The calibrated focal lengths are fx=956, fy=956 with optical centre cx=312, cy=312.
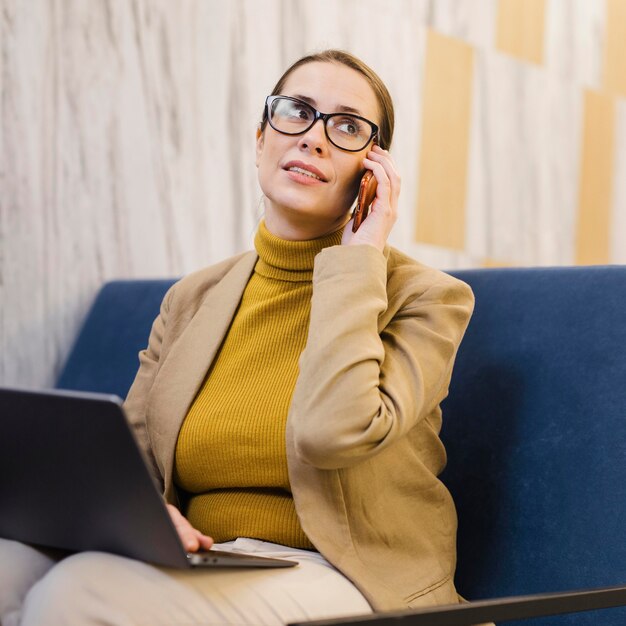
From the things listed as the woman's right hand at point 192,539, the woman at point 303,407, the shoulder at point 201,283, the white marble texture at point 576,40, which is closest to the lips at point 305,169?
the woman at point 303,407

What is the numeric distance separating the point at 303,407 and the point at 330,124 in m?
0.49

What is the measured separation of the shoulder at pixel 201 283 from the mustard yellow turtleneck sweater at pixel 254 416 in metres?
0.08

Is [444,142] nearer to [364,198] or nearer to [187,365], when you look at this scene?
[364,198]

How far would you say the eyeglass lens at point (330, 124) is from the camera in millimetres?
1507

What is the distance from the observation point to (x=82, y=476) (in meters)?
1.01

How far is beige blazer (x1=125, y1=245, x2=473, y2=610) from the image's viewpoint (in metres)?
1.24

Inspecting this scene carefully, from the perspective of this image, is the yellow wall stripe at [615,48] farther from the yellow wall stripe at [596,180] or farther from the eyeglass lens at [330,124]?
the eyeglass lens at [330,124]

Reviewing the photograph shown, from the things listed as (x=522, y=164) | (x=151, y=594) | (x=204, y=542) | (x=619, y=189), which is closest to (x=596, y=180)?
(x=619, y=189)

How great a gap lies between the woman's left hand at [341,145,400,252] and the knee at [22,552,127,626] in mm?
575

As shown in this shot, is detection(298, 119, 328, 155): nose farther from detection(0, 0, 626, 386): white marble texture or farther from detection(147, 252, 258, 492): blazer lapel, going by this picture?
detection(0, 0, 626, 386): white marble texture

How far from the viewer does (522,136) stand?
3471 mm

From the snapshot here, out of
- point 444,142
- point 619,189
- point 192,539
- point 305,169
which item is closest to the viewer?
point 192,539

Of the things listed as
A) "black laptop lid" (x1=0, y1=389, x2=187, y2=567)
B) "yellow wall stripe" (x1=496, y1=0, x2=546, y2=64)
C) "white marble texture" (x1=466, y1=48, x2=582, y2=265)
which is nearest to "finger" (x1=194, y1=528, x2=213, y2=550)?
"black laptop lid" (x1=0, y1=389, x2=187, y2=567)

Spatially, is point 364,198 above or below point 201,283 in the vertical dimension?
above
